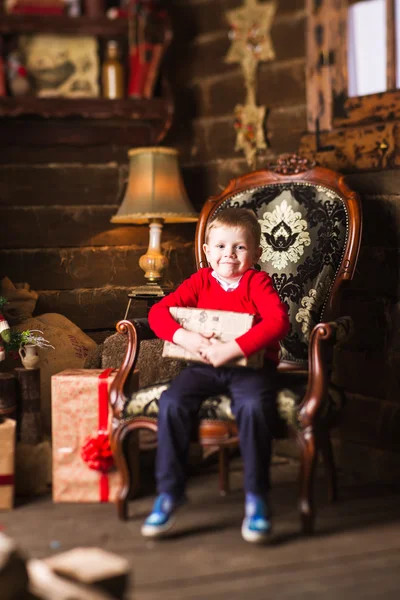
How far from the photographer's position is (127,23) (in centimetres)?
326

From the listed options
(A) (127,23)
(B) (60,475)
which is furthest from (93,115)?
(B) (60,475)

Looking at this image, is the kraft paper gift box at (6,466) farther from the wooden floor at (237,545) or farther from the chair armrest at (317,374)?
the chair armrest at (317,374)

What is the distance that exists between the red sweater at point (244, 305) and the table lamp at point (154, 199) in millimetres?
616

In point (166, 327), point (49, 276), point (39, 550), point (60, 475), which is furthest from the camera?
point (49, 276)

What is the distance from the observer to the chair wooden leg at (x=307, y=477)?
2.23m

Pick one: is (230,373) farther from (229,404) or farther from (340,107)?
(340,107)

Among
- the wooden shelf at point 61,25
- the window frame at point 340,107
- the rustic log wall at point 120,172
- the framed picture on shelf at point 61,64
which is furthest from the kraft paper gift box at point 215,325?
the wooden shelf at point 61,25

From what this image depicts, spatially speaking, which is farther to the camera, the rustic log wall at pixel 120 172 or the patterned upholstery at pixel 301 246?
the rustic log wall at pixel 120 172

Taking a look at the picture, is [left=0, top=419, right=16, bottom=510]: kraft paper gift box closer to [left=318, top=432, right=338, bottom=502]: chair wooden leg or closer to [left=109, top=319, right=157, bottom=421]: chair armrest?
[left=109, top=319, right=157, bottom=421]: chair armrest

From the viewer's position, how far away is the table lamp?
3209 mm

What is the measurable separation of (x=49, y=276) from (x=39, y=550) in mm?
1576

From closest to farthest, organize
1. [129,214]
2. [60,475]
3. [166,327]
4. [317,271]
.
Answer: [166,327]
[60,475]
[317,271]
[129,214]

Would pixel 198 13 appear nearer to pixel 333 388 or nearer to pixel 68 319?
pixel 68 319

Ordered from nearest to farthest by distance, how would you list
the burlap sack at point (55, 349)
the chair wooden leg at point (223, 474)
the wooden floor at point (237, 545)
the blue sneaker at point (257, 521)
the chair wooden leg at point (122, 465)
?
the wooden floor at point (237, 545) → the blue sneaker at point (257, 521) → the chair wooden leg at point (122, 465) → the chair wooden leg at point (223, 474) → the burlap sack at point (55, 349)
